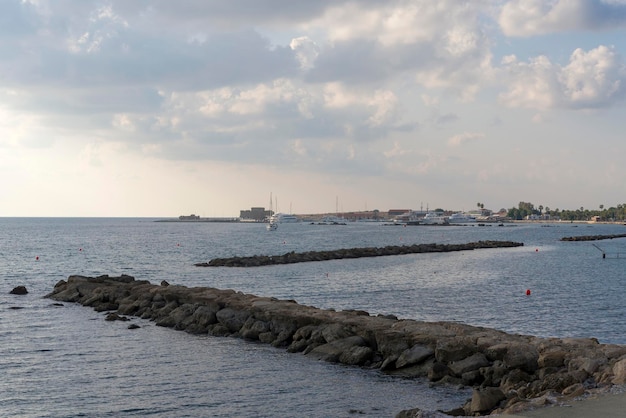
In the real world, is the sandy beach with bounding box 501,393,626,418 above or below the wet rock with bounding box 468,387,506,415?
above

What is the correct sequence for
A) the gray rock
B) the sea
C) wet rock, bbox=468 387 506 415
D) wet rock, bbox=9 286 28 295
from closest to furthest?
wet rock, bbox=468 387 506 415 < the sea < the gray rock < wet rock, bbox=9 286 28 295

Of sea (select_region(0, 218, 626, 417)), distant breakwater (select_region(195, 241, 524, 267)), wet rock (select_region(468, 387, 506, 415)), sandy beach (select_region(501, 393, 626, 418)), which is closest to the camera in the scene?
sandy beach (select_region(501, 393, 626, 418))

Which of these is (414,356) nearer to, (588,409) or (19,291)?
(588,409)

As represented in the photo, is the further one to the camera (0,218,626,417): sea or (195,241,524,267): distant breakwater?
(195,241,524,267): distant breakwater

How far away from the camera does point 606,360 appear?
54.7 ft

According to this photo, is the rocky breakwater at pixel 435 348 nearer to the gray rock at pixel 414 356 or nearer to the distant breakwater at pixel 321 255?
the gray rock at pixel 414 356

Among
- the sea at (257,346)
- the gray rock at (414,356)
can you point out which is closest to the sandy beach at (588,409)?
the sea at (257,346)

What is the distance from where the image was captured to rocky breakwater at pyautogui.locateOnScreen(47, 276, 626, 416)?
15.2 metres

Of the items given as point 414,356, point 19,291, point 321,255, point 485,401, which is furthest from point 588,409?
point 321,255

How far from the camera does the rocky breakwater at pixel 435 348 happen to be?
598 inches

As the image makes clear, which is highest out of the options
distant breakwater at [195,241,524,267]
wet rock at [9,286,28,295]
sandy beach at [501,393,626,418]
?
sandy beach at [501,393,626,418]

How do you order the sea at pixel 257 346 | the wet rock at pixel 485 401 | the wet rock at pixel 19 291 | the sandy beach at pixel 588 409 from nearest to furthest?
1. the sandy beach at pixel 588 409
2. the wet rock at pixel 485 401
3. the sea at pixel 257 346
4. the wet rock at pixel 19 291

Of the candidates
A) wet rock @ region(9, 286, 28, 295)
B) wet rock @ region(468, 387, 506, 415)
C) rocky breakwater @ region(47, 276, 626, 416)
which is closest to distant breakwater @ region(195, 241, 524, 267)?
wet rock @ region(9, 286, 28, 295)

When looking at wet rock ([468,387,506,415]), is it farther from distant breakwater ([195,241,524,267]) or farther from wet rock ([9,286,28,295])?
distant breakwater ([195,241,524,267])
